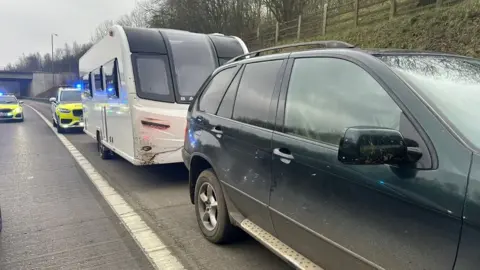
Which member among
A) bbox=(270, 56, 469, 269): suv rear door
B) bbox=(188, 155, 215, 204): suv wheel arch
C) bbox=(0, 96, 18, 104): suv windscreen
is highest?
bbox=(270, 56, 469, 269): suv rear door

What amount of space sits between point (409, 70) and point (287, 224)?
130 centimetres

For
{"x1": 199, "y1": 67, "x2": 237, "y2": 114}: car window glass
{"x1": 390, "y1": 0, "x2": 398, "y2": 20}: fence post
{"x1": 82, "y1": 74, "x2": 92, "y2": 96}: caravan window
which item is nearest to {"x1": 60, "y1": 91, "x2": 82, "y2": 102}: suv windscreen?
→ {"x1": 82, "y1": 74, "x2": 92, "y2": 96}: caravan window

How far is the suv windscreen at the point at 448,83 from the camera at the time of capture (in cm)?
190

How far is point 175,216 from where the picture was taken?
4832 mm

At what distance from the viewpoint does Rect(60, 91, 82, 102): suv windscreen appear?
16.1 metres

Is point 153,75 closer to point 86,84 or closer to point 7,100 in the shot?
point 86,84

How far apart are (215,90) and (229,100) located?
467mm

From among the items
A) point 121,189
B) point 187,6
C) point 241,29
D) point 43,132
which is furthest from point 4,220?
point 187,6

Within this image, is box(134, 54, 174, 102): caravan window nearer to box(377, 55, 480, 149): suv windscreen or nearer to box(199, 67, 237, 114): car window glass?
box(199, 67, 237, 114): car window glass

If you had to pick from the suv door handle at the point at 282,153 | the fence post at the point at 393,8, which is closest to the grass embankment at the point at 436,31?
the fence post at the point at 393,8

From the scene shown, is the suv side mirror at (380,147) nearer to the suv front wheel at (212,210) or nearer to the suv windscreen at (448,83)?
the suv windscreen at (448,83)

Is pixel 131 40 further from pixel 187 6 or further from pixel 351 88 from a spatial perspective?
pixel 187 6

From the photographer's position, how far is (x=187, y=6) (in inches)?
1165

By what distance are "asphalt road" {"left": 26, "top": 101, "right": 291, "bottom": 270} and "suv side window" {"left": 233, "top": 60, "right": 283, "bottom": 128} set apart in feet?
4.36
